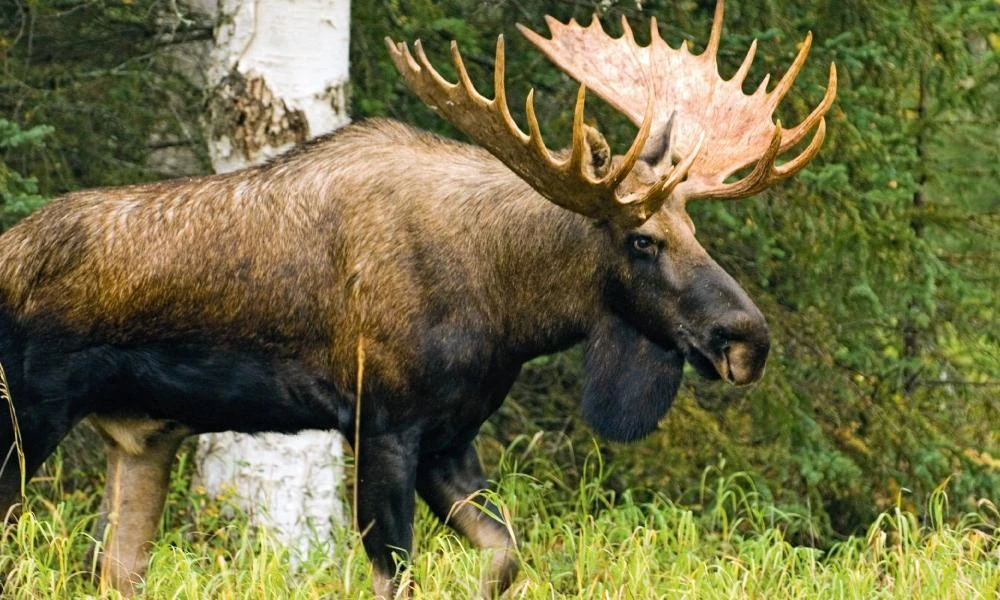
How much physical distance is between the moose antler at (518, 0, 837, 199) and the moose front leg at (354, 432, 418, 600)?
4.52 ft

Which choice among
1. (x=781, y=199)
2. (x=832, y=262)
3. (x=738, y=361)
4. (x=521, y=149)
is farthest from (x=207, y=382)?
(x=832, y=262)

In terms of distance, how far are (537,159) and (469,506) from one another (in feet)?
4.26

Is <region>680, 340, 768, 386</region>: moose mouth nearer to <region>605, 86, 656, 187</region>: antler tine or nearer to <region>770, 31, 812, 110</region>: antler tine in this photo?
<region>605, 86, 656, 187</region>: antler tine

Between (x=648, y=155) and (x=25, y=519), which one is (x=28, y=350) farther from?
(x=648, y=155)

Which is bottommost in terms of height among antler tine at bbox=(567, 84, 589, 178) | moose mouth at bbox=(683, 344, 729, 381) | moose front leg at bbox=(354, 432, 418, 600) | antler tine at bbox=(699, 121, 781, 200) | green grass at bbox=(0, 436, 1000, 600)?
green grass at bbox=(0, 436, 1000, 600)

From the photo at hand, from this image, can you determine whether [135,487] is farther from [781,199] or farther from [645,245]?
[781,199]

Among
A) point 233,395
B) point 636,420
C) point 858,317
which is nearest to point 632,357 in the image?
point 636,420

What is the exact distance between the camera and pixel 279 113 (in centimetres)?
651

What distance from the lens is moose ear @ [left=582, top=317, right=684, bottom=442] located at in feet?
18.5

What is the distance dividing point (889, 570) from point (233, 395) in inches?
105

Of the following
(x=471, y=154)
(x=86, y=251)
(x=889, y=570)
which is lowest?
(x=889, y=570)

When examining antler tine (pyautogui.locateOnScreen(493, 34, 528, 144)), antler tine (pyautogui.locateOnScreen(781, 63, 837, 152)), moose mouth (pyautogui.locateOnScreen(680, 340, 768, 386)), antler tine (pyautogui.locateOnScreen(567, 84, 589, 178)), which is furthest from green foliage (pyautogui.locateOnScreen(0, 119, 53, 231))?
antler tine (pyautogui.locateOnScreen(781, 63, 837, 152))

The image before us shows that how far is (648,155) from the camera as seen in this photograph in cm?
566

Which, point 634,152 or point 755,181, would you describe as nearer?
point 634,152
